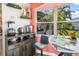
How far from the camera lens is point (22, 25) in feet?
6.79

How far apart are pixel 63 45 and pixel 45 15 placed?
0.40m

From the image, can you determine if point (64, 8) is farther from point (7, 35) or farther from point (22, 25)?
point (7, 35)

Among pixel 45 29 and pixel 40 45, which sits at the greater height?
pixel 45 29

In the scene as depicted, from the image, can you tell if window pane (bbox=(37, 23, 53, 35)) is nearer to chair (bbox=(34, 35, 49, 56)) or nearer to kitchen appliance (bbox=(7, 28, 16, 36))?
chair (bbox=(34, 35, 49, 56))

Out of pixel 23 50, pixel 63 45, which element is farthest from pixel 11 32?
pixel 63 45

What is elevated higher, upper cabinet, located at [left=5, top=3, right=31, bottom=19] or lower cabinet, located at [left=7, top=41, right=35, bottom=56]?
upper cabinet, located at [left=5, top=3, right=31, bottom=19]

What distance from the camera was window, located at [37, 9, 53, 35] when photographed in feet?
6.81

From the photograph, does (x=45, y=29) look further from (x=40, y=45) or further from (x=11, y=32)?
(x=11, y=32)

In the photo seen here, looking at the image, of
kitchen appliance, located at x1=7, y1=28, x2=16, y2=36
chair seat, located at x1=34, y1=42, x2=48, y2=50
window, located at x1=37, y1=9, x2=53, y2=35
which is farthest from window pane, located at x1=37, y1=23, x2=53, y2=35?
kitchen appliance, located at x1=7, y1=28, x2=16, y2=36

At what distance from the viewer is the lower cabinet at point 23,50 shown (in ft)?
6.75

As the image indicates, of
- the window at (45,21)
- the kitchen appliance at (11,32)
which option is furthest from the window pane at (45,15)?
the kitchen appliance at (11,32)

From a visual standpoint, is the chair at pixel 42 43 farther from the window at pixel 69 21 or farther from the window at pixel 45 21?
the window at pixel 69 21

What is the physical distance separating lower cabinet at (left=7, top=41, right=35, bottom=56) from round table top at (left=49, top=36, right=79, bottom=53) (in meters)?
0.24

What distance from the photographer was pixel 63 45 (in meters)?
2.07
